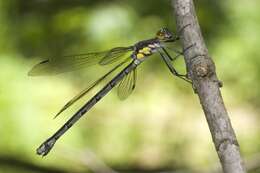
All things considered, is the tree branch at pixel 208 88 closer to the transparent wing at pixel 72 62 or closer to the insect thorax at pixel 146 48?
the insect thorax at pixel 146 48

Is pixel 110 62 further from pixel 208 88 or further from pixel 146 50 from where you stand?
pixel 208 88

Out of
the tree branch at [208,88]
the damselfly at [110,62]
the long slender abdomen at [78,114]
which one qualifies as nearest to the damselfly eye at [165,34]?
the damselfly at [110,62]

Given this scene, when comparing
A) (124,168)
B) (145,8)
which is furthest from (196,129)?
(145,8)

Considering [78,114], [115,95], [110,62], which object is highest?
[115,95]

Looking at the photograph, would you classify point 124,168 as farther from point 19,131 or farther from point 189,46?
point 189,46

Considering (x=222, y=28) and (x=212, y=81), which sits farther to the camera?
(x=222, y=28)

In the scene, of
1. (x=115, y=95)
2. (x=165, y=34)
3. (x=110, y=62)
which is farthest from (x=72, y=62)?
(x=115, y=95)
